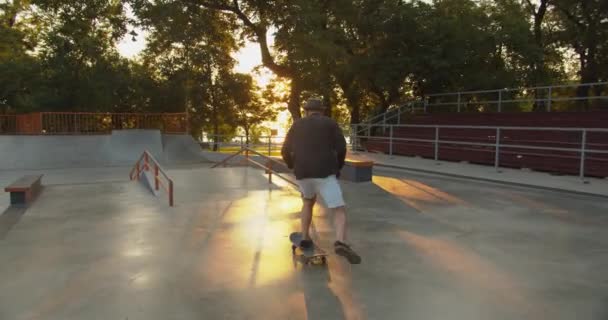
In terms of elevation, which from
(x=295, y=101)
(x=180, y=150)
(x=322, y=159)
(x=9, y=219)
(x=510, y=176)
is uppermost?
(x=295, y=101)

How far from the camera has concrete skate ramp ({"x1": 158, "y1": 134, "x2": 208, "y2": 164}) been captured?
976 inches

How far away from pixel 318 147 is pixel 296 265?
52.2 inches

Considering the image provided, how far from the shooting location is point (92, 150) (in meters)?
22.9

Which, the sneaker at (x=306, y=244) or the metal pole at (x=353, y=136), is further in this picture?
the metal pole at (x=353, y=136)

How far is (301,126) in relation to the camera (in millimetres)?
4852

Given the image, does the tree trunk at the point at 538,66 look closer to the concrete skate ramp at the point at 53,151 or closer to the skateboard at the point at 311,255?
the skateboard at the point at 311,255

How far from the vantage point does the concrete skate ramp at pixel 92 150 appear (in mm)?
21219

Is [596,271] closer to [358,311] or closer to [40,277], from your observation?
[358,311]

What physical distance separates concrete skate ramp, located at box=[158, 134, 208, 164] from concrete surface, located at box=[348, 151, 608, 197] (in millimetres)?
12856

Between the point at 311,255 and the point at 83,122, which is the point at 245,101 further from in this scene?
the point at 311,255

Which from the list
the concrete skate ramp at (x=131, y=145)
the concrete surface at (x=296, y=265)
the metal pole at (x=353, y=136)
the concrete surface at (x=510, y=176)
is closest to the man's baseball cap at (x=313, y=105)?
the concrete surface at (x=296, y=265)

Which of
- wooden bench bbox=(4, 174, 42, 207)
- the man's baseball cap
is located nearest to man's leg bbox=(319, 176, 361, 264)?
the man's baseball cap

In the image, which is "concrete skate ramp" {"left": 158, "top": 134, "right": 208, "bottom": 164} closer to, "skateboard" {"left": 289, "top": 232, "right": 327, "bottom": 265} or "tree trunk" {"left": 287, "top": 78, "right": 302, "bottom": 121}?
"tree trunk" {"left": 287, "top": 78, "right": 302, "bottom": 121}

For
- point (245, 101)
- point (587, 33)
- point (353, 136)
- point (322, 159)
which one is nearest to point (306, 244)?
point (322, 159)
